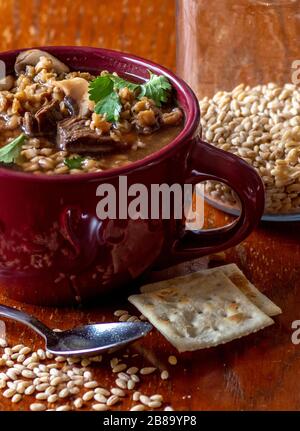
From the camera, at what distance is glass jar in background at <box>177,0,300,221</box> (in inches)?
73.8

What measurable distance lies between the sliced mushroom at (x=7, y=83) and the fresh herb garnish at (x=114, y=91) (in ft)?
0.60

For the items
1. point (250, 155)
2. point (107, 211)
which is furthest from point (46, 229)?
point (250, 155)

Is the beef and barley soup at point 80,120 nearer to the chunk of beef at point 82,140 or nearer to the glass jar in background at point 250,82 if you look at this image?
the chunk of beef at point 82,140

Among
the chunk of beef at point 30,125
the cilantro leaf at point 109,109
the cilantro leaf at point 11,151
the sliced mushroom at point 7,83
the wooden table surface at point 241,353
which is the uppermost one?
the cilantro leaf at point 109,109

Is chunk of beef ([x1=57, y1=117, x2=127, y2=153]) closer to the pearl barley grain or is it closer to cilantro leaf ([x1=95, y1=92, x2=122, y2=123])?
cilantro leaf ([x1=95, y1=92, x2=122, y2=123])

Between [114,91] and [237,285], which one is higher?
[114,91]

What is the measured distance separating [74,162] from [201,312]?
0.35 meters

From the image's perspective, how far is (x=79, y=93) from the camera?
1.65 metres

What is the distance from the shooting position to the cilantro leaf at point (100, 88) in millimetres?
1619

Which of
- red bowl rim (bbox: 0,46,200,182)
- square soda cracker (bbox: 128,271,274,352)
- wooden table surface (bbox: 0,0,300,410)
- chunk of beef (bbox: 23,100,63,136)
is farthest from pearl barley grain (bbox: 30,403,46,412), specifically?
chunk of beef (bbox: 23,100,63,136)

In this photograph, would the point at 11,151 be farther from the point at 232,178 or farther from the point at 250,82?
the point at 250,82

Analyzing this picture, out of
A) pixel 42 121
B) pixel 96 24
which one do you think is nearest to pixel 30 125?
pixel 42 121

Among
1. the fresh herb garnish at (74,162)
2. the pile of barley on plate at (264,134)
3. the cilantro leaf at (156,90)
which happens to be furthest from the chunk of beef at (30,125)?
the pile of barley on plate at (264,134)

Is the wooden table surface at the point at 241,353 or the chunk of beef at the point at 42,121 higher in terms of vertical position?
the chunk of beef at the point at 42,121
